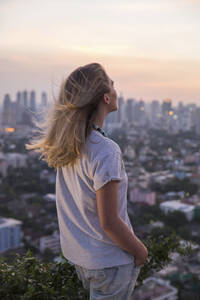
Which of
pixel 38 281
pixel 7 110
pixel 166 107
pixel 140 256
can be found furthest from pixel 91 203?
pixel 7 110

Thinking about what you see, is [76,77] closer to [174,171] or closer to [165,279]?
[165,279]

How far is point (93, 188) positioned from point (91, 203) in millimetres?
33

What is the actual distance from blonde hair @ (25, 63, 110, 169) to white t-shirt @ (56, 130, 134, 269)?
2 centimetres

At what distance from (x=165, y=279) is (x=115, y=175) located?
518 cm

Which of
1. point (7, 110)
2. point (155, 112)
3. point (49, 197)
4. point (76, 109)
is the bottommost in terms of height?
point (49, 197)

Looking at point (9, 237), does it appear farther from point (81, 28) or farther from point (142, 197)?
point (81, 28)

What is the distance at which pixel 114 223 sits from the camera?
0.64 m

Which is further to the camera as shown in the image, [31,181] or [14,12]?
[31,181]

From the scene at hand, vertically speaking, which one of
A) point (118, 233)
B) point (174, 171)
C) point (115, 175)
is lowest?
point (174, 171)

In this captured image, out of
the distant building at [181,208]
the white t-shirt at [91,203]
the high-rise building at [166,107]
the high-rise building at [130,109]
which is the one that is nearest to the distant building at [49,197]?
the distant building at [181,208]

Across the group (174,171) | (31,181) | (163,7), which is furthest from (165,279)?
(174,171)

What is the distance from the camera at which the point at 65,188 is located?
73 cm

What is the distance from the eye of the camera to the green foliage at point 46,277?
81 cm

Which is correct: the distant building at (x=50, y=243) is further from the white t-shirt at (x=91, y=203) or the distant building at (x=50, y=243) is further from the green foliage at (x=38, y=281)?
the white t-shirt at (x=91, y=203)
